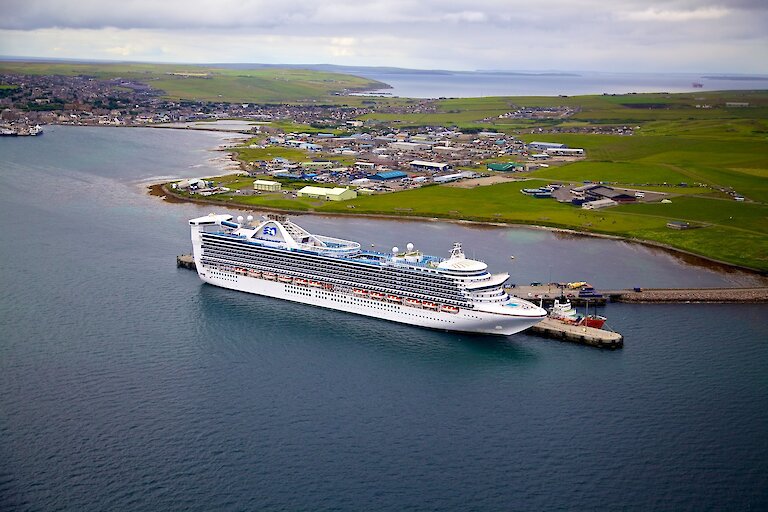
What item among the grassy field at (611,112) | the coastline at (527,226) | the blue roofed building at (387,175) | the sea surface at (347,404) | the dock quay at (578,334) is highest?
the grassy field at (611,112)

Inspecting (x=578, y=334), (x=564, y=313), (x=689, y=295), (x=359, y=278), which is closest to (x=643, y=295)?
(x=689, y=295)

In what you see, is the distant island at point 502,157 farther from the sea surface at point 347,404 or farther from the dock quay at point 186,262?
the dock quay at point 186,262

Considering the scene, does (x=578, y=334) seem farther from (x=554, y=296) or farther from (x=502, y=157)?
(x=502, y=157)

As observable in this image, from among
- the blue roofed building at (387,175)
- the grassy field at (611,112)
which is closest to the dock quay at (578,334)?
the blue roofed building at (387,175)

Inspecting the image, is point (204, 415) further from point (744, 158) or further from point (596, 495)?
point (744, 158)

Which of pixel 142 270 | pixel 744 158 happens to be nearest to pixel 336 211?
pixel 142 270
